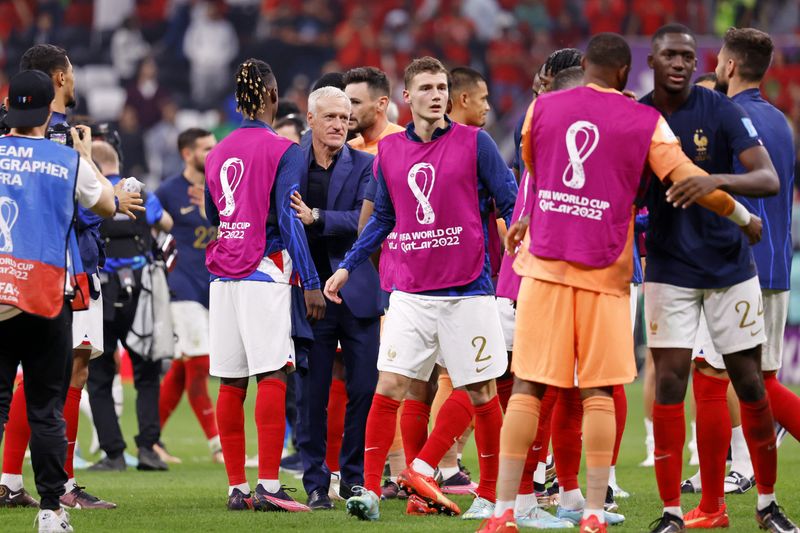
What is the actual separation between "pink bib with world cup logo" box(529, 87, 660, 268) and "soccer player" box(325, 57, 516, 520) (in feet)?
3.49

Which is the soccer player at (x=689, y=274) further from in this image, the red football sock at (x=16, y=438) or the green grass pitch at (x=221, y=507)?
the red football sock at (x=16, y=438)

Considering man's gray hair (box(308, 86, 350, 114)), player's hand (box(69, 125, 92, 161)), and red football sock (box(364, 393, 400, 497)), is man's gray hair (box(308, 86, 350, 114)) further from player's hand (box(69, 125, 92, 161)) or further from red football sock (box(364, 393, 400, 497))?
red football sock (box(364, 393, 400, 497))

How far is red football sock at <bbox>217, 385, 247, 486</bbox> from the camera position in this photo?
743cm

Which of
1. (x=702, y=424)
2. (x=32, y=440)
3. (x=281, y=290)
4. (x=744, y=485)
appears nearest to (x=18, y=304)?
(x=32, y=440)

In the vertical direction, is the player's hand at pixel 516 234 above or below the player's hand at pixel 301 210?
below

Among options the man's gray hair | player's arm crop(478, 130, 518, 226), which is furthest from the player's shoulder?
player's arm crop(478, 130, 518, 226)

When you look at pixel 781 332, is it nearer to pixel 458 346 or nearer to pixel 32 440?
pixel 458 346

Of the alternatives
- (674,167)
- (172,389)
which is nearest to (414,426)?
(674,167)

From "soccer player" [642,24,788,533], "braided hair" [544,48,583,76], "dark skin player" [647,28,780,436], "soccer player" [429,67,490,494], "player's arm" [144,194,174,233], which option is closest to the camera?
"dark skin player" [647,28,780,436]

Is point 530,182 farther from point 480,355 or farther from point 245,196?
point 245,196

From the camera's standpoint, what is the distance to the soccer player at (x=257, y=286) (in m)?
7.38

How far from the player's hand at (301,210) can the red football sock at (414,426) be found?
1.19m

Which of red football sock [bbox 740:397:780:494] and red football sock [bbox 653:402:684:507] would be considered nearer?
red football sock [bbox 653:402:684:507]

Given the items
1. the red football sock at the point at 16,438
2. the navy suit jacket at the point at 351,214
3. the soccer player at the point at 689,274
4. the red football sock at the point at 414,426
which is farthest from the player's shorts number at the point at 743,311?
the red football sock at the point at 16,438
